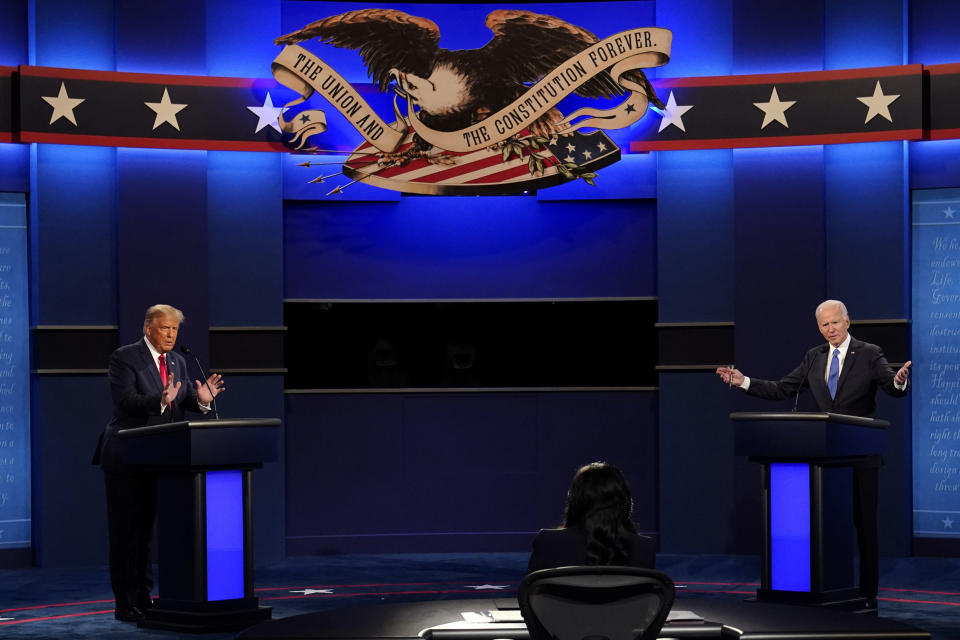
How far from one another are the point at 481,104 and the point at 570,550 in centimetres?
538

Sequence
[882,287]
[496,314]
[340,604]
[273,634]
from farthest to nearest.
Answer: [496,314], [882,287], [340,604], [273,634]

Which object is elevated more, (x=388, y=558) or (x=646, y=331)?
(x=646, y=331)

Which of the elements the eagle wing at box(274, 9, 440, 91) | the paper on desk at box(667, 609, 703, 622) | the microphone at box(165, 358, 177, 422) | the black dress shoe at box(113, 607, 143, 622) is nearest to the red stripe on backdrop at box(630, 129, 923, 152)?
→ the eagle wing at box(274, 9, 440, 91)

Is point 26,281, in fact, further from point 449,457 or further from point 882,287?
point 882,287

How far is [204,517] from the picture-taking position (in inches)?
210

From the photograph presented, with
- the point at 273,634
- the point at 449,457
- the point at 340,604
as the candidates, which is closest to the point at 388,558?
the point at 449,457

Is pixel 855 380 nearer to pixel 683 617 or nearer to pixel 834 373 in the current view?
pixel 834 373

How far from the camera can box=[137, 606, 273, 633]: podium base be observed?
5.28 metres

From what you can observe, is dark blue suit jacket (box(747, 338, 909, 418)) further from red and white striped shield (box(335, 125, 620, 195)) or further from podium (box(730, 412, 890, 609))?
red and white striped shield (box(335, 125, 620, 195))

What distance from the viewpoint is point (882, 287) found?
7.66 metres

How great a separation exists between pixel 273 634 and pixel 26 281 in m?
5.56

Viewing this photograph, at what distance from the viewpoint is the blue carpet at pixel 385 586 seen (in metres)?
5.60

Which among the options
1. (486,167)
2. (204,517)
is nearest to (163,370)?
(204,517)

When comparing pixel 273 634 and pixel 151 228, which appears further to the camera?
pixel 151 228
